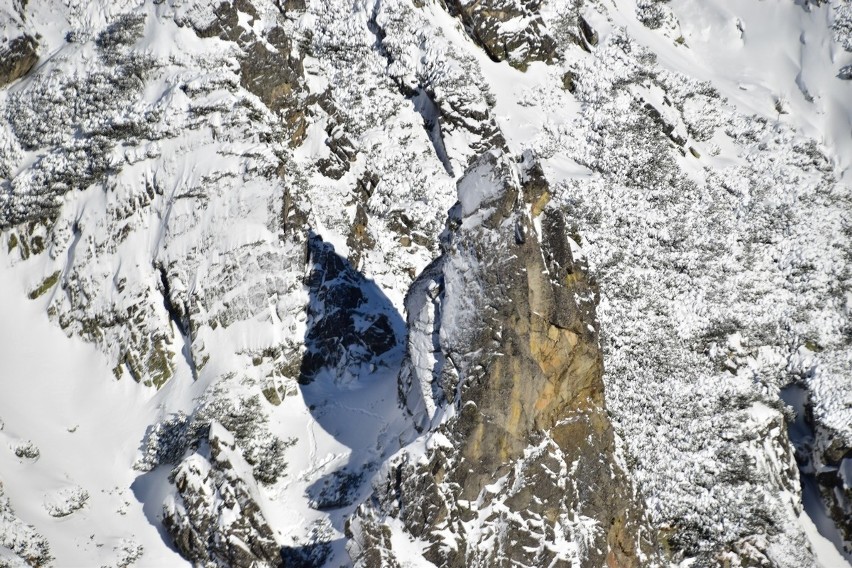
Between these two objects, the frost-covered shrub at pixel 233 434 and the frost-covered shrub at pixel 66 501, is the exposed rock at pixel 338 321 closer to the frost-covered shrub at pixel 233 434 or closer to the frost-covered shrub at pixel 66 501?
the frost-covered shrub at pixel 233 434

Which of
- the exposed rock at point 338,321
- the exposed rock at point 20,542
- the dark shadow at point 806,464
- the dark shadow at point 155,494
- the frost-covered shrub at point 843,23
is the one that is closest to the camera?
Result: the exposed rock at point 20,542

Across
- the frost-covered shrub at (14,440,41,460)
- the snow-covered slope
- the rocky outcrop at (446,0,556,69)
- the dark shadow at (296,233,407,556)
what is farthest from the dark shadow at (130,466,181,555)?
the rocky outcrop at (446,0,556,69)

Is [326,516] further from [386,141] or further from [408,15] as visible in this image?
[408,15]

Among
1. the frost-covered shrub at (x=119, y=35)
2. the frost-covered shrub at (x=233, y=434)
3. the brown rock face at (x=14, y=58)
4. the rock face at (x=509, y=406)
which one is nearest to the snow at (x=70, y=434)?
the frost-covered shrub at (x=233, y=434)

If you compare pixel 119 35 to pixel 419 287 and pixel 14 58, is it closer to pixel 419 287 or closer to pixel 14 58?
pixel 14 58

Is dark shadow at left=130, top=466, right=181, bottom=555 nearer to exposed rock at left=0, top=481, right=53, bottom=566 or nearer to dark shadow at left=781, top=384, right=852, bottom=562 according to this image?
exposed rock at left=0, top=481, right=53, bottom=566

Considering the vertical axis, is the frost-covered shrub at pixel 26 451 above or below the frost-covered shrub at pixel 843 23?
below

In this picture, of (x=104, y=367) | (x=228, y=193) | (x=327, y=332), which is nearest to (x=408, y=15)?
(x=228, y=193)
